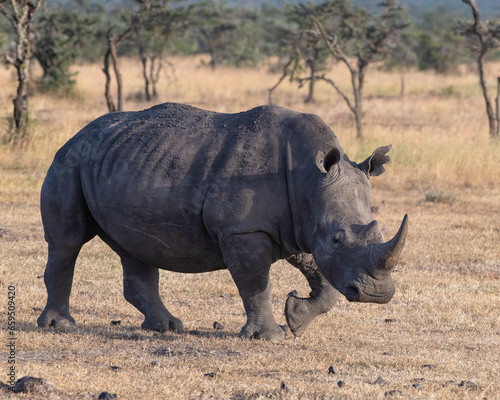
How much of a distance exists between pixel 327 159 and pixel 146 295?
175cm

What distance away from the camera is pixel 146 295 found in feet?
21.6

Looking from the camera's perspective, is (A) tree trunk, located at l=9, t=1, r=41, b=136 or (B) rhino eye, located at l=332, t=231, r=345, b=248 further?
(A) tree trunk, located at l=9, t=1, r=41, b=136

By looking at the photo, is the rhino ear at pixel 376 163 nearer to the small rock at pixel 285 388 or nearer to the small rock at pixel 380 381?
the small rock at pixel 380 381

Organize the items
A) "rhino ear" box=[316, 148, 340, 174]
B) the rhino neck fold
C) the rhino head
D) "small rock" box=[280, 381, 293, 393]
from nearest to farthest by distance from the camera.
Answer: "small rock" box=[280, 381, 293, 393] → the rhino head → "rhino ear" box=[316, 148, 340, 174] → the rhino neck fold

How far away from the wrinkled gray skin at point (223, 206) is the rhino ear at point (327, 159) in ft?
0.03

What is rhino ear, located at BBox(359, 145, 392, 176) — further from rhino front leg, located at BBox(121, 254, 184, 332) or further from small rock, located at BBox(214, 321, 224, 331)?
rhino front leg, located at BBox(121, 254, 184, 332)

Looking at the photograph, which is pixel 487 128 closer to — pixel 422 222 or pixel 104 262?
pixel 422 222

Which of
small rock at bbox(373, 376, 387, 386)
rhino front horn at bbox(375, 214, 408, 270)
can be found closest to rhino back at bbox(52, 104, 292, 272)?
rhino front horn at bbox(375, 214, 408, 270)

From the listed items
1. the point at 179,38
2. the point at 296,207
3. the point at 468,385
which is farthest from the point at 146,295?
the point at 179,38

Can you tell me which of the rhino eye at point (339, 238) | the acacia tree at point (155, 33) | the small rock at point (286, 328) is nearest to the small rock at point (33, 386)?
the rhino eye at point (339, 238)

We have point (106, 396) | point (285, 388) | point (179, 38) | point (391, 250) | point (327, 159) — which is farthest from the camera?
point (179, 38)

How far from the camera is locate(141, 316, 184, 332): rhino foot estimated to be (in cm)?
644

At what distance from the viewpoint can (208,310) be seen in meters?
7.23

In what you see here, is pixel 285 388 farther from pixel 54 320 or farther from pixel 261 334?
pixel 54 320
